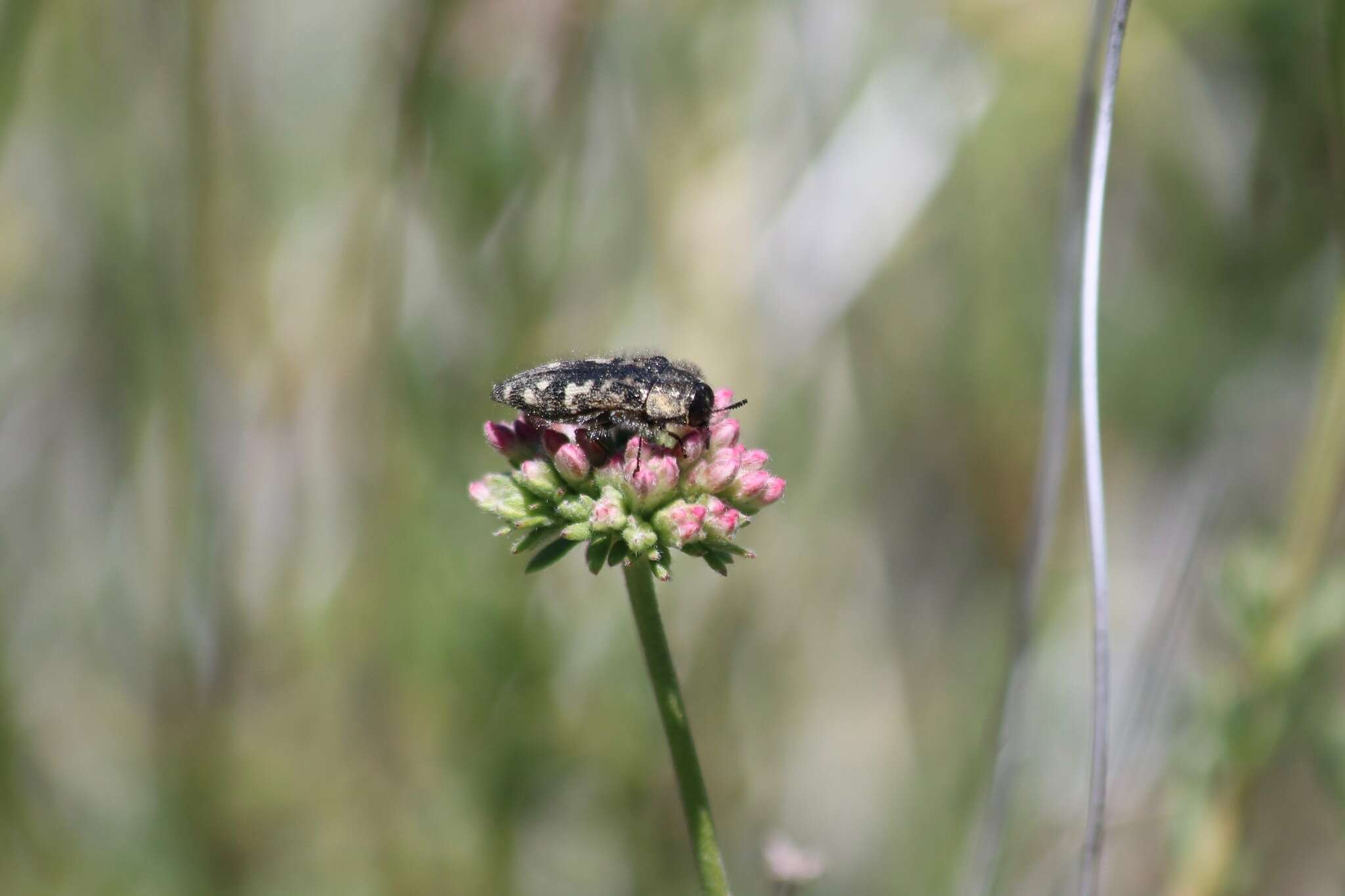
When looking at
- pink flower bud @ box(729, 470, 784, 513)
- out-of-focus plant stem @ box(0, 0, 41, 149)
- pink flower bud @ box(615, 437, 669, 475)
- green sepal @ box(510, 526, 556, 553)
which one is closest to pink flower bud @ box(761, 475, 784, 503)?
pink flower bud @ box(729, 470, 784, 513)

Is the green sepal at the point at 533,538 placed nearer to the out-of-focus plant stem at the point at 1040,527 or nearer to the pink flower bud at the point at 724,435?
the pink flower bud at the point at 724,435

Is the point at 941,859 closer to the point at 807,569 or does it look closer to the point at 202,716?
the point at 807,569

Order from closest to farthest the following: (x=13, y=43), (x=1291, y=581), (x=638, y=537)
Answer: (x=638, y=537), (x=1291, y=581), (x=13, y=43)

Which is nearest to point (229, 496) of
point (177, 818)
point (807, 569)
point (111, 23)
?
point (177, 818)

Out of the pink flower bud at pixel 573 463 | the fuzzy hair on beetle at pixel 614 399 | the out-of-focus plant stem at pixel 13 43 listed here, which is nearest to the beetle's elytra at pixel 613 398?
the fuzzy hair on beetle at pixel 614 399

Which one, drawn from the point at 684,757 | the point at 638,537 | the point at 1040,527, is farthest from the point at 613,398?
the point at 1040,527

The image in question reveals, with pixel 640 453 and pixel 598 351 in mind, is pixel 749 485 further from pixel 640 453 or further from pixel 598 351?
pixel 598 351

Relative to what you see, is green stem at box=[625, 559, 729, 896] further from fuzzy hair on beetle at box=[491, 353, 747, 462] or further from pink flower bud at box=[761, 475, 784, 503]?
fuzzy hair on beetle at box=[491, 353, 747, 462]
